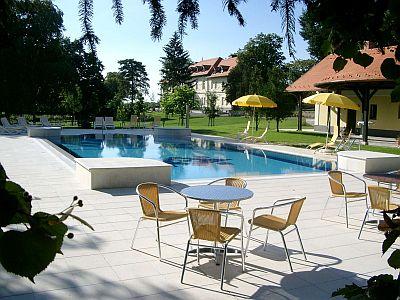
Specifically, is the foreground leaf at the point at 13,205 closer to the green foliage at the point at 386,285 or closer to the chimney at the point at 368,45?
the green foliage at the point at 386,285


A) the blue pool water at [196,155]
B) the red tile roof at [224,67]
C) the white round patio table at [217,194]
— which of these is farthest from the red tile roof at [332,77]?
the red tile roof at [224,67]

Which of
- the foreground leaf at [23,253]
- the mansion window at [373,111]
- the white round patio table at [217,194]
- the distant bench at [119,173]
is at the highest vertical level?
the mansion window at [373,111]

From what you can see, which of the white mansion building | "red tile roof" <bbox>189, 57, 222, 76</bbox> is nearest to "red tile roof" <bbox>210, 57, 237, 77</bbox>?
the white mansion building

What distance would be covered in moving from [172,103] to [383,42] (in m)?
34.7

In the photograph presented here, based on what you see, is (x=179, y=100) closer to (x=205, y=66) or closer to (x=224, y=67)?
(x=224, y=67)

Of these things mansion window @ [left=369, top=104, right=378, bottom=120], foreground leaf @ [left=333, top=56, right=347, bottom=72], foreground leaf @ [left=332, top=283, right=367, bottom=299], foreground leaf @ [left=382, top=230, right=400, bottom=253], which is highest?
mansion window @ [left=369, top=104, right=378, bottom=120]

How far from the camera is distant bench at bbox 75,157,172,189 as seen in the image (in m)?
8.93

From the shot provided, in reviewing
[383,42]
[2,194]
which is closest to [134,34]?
[383,42]

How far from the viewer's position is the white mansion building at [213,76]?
221ft

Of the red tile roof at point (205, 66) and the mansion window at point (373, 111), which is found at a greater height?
the red tile roof at point (205, 66)

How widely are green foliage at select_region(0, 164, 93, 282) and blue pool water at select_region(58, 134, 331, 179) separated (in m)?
12.7

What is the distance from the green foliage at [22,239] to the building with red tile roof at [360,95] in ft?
60.9

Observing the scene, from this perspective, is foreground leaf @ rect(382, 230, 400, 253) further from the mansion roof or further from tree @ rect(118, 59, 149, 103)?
tree @ rect(118, 59, 149, 103)

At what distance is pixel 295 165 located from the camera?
15.6 metres
